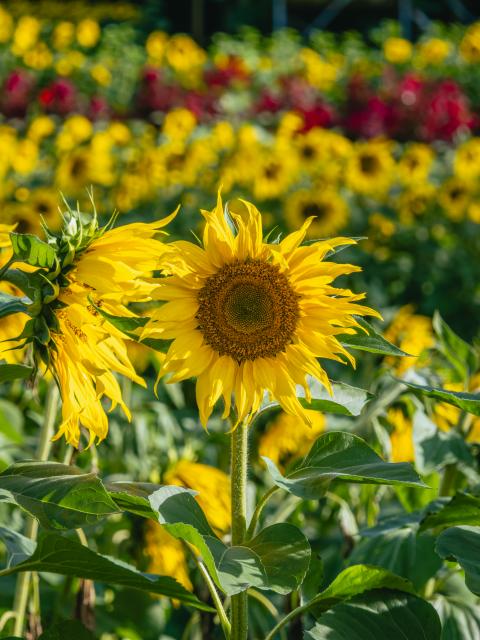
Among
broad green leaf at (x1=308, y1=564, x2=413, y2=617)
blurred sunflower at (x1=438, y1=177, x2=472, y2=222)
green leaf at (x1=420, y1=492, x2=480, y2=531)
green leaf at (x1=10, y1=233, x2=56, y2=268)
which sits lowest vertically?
broad green leaf at (x1=308, y1=564, x2=413, y2=617)

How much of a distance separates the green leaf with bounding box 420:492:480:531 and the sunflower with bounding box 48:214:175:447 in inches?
12.3

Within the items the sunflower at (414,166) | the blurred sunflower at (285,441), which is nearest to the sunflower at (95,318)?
the blurred sunflower at (285,441)

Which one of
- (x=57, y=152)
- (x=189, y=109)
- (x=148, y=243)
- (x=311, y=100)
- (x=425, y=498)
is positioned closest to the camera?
(x=148, y=243)

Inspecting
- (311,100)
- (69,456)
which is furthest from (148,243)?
(311,100)

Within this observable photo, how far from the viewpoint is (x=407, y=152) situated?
15.2 ft

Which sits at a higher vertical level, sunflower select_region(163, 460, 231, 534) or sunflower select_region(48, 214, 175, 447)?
sunflower select_region(48, 214, 175, 447)

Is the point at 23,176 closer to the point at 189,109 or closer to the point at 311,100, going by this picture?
the point at 189,109

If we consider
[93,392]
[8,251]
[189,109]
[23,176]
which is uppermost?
[189,109]

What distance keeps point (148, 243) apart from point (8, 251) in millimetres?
339

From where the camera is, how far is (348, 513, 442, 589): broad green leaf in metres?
1.19

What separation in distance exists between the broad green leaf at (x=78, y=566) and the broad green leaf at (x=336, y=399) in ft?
0.67

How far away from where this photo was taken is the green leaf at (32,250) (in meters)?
0.94

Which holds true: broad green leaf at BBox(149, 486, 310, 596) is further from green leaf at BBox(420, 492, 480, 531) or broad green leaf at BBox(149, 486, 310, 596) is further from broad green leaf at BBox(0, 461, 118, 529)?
green leaf at BBox(420, 492, 480, 531)

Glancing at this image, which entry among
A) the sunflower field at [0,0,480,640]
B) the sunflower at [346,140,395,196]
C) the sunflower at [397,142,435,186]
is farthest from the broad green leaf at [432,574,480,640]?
the sunflower at [397,142,435,186]
